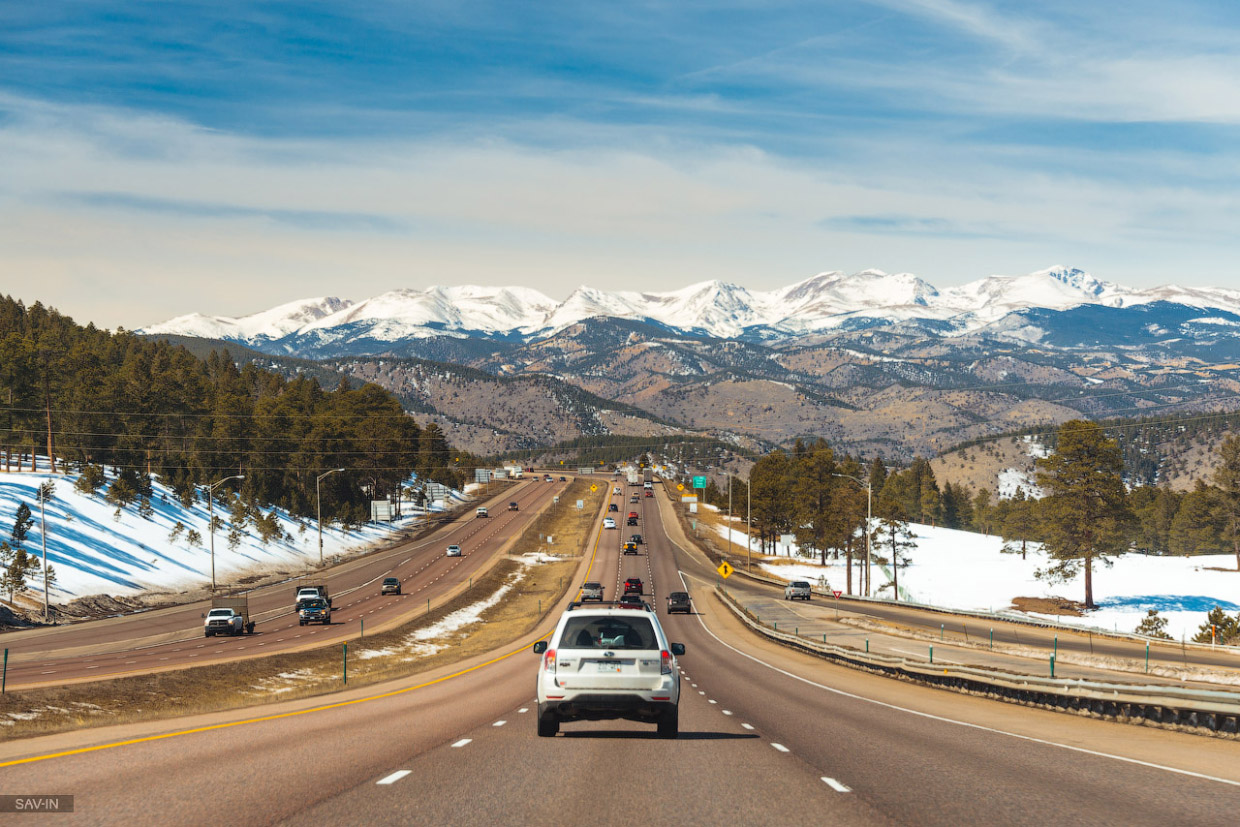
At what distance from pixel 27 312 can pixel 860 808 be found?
197058mm

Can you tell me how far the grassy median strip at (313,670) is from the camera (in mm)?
27625

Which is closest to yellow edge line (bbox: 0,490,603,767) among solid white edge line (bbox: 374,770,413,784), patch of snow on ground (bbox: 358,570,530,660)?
solid white edge line (bbox: 374,770,413,784)

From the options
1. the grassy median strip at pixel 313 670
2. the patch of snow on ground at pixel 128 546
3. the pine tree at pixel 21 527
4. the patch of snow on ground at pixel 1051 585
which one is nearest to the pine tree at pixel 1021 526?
the patch of snow on ground at pixel 1051 585

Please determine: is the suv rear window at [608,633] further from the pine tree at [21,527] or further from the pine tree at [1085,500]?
the pine tree at [1085,500]

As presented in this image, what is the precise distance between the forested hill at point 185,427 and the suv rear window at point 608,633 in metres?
101

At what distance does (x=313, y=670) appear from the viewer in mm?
45812

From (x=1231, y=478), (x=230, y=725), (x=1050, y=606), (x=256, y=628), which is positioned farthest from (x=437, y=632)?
(x=1231, y=478)

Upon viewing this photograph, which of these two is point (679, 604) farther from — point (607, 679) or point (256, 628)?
point (607, 679)

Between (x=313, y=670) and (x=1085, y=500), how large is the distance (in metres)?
70.5

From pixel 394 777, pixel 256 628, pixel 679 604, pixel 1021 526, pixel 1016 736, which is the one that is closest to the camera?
pixel 394 777

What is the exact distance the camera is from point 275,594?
9300 cm

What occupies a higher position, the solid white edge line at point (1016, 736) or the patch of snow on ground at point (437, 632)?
the solid white edge line at point (1016, 736)

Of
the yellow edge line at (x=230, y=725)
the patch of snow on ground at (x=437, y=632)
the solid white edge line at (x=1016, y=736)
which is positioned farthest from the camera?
the patch of snow on ground at (x=437, y=632)

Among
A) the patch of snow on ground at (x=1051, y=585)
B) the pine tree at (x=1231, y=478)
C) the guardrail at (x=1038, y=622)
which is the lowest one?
the patch of snow on ground at (x=1051, y=585)
